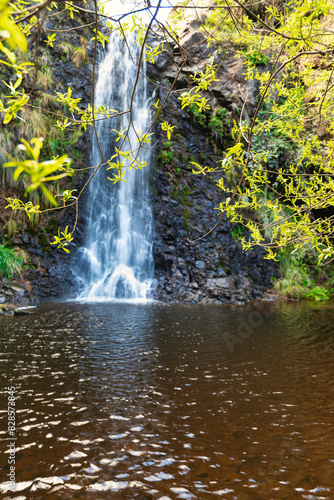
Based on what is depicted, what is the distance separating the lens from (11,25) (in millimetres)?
761

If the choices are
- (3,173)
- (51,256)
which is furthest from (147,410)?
(3,173)

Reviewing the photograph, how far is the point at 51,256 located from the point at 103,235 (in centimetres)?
227

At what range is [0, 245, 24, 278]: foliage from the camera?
9711 millimetres

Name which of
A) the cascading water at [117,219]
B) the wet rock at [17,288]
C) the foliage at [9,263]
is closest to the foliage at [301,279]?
the cascading water at [117,219]

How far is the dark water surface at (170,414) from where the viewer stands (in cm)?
215

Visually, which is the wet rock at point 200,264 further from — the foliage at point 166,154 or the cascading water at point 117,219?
the foliage at point 166,154

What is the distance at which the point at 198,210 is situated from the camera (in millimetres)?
13094

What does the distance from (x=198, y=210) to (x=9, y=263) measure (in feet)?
24.2

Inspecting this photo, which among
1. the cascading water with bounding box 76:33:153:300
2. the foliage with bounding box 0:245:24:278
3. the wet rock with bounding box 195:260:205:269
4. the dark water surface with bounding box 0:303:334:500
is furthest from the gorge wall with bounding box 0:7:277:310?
the dark water surface with bounding box 0:303:334:500

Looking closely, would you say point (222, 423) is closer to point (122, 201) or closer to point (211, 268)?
point (211, 268)

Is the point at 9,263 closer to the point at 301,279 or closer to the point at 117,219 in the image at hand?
the point at 117,219

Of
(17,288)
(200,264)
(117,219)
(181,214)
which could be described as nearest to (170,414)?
(17,288)

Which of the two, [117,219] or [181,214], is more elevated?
[181,214]

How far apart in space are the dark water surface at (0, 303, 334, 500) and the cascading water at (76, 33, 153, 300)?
19.2 ft
